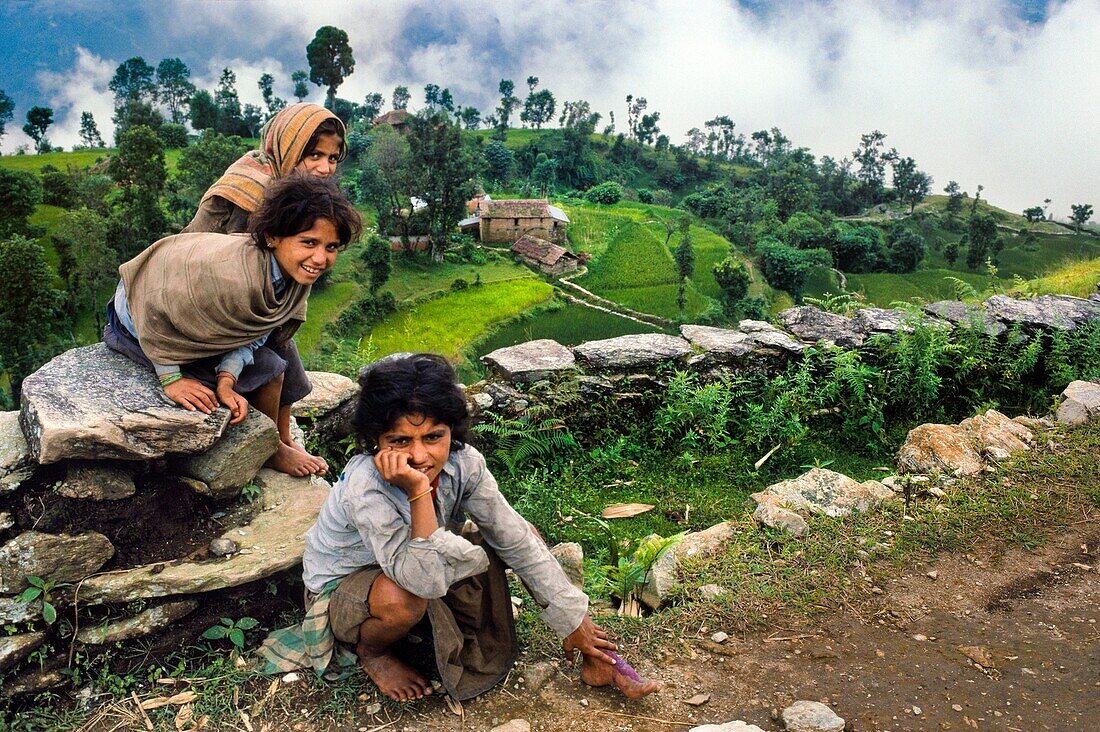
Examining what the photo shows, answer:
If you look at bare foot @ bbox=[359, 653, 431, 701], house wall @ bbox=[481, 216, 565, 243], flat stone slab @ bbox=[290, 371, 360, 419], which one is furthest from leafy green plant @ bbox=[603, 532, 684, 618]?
house wall @ bbox=[481, 216, 565, 243]

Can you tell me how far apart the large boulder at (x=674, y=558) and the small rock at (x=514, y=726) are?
104cm

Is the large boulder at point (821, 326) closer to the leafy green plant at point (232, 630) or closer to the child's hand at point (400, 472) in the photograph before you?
the child's hand at point (400, 472)

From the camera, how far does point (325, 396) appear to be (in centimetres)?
435

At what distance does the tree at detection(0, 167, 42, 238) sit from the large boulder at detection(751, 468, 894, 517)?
31.1 metres

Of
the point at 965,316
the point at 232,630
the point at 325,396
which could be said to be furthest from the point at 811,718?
the point at 965,316

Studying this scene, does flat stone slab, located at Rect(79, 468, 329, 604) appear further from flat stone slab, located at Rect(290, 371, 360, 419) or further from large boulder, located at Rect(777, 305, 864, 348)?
large boulder, located at Rect(777, 305, 864, 348)

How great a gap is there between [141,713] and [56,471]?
3.21 ft

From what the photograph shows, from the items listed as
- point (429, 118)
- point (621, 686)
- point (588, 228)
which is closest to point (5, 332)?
point (429, 118)

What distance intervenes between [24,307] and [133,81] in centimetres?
4561

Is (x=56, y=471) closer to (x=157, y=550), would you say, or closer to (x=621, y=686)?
(x=157, y=550)

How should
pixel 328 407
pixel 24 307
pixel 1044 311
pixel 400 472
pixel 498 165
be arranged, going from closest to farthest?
pixel 400 472 < pixel 328 407 < pixel 1044 311 < pixel 24 307 < pixel 498 165

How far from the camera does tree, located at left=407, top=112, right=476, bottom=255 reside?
3422 centimetres

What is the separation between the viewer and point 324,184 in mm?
2682

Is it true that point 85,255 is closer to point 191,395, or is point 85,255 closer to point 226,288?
point 191,395
